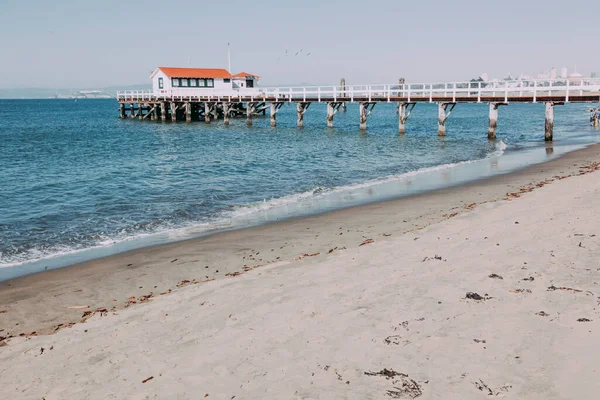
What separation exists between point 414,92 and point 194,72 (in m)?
30.9

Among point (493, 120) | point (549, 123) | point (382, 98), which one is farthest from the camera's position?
point (382, 98)

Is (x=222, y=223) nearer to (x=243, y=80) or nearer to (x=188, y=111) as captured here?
(x=188, y=111)

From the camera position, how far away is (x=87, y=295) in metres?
8.07

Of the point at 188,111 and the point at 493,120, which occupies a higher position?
the point at 188,111

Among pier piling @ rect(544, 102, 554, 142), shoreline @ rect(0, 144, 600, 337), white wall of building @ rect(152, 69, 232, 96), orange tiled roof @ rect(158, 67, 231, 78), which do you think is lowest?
shoreline @ rect(0, 144, 600, 337)

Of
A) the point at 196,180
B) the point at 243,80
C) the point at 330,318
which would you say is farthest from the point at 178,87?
the point at 330,318

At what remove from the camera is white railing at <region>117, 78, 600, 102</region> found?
29219mm

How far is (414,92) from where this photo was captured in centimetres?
3469

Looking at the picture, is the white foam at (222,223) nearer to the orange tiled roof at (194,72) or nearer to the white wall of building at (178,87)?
the white wall of building at (178,87)

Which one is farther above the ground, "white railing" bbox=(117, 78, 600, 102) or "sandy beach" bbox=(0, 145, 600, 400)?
"white railing" bbox=(117, 78, 600, 102)

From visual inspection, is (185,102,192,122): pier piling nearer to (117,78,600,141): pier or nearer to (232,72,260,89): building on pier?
(117,78,600,141): pier

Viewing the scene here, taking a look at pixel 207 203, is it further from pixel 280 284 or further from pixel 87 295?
pixel 280 284

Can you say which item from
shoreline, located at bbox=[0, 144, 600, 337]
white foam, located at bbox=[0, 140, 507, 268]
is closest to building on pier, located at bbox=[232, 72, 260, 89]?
white foam, located at bbox=[0, 140, 507, 268]

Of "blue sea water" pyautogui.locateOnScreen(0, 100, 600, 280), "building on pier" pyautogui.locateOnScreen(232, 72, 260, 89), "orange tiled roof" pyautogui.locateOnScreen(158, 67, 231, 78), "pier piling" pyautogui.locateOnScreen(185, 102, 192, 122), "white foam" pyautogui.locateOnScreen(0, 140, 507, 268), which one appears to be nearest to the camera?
"white foam" pyautogui.locateOnScreen(0, 140, 507, 268)
